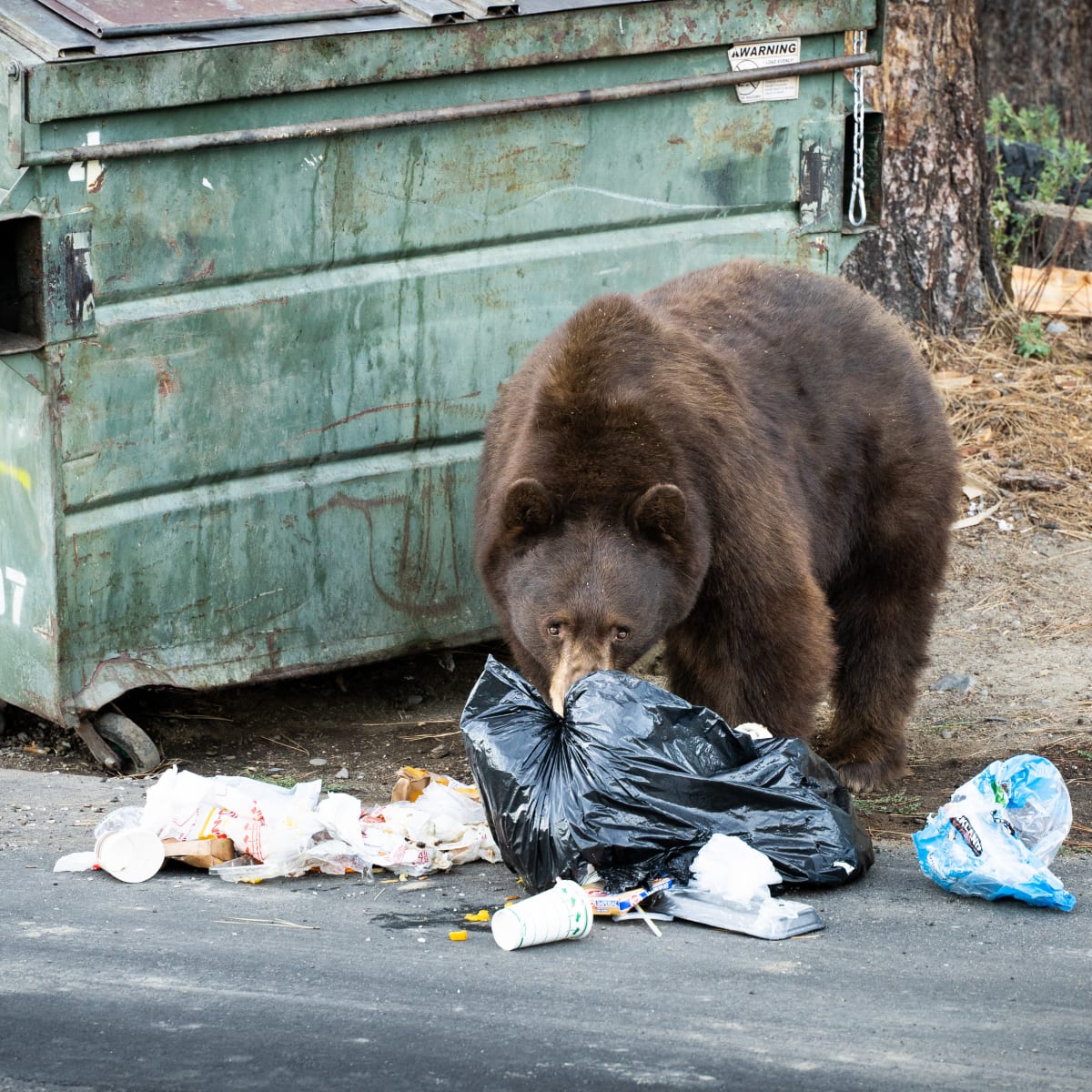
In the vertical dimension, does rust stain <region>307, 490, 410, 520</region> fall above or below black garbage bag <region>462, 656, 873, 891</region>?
above

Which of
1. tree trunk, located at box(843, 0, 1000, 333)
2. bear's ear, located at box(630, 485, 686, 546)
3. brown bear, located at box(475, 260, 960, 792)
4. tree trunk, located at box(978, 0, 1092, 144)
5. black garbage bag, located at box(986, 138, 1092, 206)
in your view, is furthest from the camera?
tree trunk, located at box(978, 0, 1092, 144)

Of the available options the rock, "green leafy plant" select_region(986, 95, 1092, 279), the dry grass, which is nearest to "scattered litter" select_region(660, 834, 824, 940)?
the rock

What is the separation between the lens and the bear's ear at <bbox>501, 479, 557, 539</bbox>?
4.37 m

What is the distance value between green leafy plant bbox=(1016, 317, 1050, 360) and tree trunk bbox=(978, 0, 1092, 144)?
2.86 meters

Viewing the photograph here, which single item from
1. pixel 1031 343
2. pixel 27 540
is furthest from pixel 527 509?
pixel 1031 343

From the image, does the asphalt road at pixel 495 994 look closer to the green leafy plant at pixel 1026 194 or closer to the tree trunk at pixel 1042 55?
the green leafy plant at pixel 1026 194

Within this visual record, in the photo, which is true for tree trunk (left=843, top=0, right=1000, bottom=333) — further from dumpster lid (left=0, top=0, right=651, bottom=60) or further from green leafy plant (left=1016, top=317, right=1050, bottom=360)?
dumpster lid (left=0, top=0, right=651, bottom=60)

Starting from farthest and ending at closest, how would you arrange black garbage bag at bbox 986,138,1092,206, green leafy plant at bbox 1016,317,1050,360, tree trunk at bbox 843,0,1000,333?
black garbage bag at bbox 986,138,1092,206, green leafy plant at bbox 1016,317,1050,360, tree trunk at bbox 843,0,1000,333

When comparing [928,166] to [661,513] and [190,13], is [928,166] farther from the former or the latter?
[661,513]

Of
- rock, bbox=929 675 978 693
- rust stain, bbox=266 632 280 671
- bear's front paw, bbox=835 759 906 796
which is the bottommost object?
rock, bbox=929 675 978 693

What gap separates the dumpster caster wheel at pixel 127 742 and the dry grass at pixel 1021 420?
4188mm

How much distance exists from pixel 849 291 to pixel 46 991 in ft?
10.7

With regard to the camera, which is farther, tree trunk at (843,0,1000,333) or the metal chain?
tree trunk at (843,0,1000,333)

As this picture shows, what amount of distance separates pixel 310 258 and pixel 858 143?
2.19 metres
